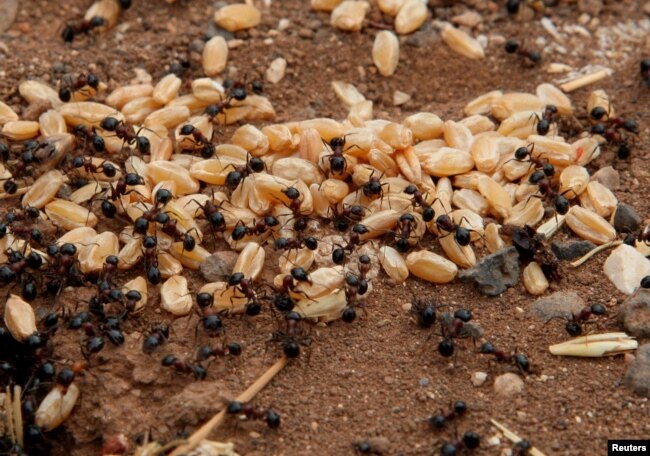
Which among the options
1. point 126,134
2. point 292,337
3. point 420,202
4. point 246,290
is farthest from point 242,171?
point 292,337

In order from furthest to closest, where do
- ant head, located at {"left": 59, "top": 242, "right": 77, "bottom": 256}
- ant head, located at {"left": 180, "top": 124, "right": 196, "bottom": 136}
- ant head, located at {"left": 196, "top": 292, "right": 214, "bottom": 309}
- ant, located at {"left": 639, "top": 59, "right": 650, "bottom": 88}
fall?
ant, located at {"left": 639, "top": 59, "right": 650, "bottom": 88} → ant head, located at {"left": 180, "top": 124, "right": 196, "bottom": 136} → ant head, located at {"left": 59, "top": 242, "right": 77, "bottom": 256} → ant head, located at {"left": 196, "top": 292, "right": 214, "bottom": 309}

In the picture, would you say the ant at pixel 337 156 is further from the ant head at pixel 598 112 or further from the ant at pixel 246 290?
the ant head at pixel 598 112

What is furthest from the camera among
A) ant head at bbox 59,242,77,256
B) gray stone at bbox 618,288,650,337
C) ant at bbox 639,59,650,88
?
ant at bbox 639,59,650,88

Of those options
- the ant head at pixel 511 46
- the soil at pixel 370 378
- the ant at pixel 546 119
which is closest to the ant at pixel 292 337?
the soil at pixel 370 378

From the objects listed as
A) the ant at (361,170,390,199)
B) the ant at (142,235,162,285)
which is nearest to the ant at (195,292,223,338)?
the ant at (142,235,162,285)

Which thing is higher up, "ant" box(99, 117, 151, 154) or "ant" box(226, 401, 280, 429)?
"ant" box(99, 117, 151, 154)

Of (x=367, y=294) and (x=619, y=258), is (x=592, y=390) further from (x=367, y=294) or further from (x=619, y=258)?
(x=367, y=294)

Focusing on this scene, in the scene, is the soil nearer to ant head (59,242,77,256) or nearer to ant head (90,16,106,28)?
ant head (59,242,77,256)

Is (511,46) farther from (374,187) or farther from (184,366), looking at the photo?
(184,366)
